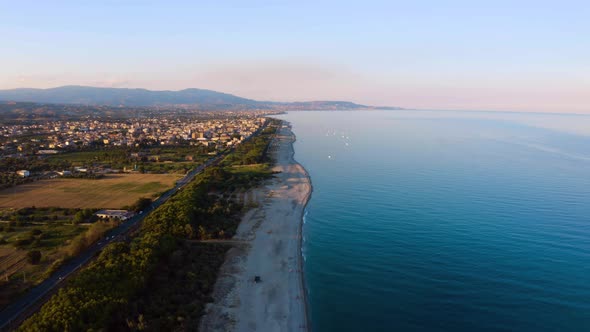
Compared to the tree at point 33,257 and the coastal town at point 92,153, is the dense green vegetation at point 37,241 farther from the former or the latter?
the coastal town at point 92,153

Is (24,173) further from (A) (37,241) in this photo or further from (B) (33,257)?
(B) (33,257)

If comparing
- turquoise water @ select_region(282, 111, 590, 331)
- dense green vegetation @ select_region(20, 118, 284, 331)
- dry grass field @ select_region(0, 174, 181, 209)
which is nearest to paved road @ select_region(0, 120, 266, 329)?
dense green vegetation @ select_region(20, 118, 284, 331)

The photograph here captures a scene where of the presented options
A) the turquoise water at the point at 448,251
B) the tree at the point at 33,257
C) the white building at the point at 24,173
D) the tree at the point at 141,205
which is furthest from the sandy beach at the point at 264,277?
the white building at the point at 24,173

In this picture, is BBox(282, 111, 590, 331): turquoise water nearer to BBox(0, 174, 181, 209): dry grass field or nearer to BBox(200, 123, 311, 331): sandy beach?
BBox(200, 123, 311, 331): sandy beach

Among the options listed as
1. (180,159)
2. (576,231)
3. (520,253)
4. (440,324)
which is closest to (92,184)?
(180,159)

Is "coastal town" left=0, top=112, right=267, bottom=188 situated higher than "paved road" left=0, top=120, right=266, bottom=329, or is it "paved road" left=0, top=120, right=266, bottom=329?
"coastal town" left=0, top=112, right=267, bottom=188

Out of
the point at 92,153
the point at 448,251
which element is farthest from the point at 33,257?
the point at 92,153
